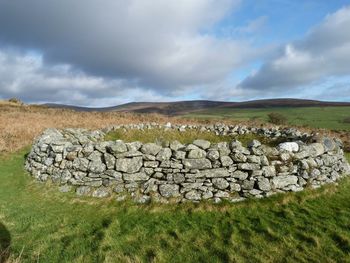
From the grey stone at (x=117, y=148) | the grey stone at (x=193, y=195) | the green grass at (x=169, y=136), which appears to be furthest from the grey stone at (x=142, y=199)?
the green grass at (x=169, y=136)

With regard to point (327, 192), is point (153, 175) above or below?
above

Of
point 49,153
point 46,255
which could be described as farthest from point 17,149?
point 46,255

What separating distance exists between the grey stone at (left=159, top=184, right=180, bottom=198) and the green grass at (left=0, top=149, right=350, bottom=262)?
1.75 ft

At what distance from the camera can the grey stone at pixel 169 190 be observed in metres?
9.50

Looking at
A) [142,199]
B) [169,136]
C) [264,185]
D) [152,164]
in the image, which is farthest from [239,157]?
[169,136]

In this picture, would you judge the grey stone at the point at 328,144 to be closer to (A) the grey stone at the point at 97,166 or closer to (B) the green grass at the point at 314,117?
(A) the grey stone at the point at 97,166

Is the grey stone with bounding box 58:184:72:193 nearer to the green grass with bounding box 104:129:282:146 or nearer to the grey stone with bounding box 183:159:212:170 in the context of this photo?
the grey stone with bounding box 183:159:212:170

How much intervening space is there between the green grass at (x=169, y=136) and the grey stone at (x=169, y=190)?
8.46 m

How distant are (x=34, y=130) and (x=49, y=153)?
428 inches

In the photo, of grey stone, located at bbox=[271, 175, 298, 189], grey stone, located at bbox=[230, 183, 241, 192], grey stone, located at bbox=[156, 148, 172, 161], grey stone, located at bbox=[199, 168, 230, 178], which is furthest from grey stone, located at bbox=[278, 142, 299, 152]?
grey stone, located at bbox=[156, 148, 172, 161]

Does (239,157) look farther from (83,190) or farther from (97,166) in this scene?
(83,190)

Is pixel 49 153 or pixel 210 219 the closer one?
pixel 210 219

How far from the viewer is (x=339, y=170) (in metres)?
11.2

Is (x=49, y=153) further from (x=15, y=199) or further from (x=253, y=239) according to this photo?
(x=253, y=239)
